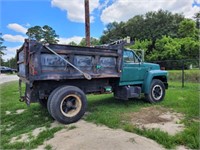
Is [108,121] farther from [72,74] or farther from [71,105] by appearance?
[72,74]

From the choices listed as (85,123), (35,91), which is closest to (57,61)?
(35,91)

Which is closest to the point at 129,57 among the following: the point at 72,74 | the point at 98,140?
the point at 72,74

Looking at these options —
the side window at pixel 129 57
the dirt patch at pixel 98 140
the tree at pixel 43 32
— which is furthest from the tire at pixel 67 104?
the tree at pixel 43 32

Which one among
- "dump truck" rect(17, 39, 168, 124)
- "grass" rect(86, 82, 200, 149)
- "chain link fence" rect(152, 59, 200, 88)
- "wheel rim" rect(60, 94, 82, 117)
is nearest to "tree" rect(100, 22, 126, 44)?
"chain link fence" rect(152, 59, 200, 88)

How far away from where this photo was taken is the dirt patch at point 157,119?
4518mm

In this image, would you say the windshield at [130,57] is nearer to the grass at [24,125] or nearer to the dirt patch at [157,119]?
the dirt patch at [157,119]

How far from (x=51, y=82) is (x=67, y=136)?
173cm

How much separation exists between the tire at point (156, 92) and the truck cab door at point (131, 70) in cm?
50

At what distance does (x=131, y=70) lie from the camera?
664cm

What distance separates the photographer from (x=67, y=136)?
159 inches

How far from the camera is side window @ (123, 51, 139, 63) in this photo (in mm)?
6525

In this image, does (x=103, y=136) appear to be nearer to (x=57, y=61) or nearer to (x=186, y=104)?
(x=57, y=61)

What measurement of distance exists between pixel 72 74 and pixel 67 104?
775mm

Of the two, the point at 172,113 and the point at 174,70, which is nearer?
the point at 172,113
